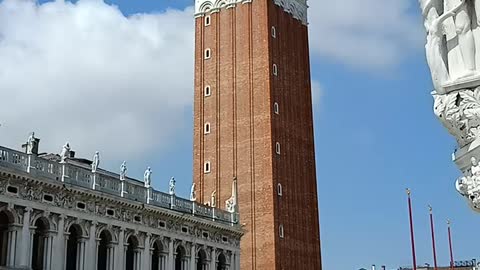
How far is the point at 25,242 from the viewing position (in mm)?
30672

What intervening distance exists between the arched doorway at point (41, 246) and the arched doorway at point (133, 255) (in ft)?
18.1

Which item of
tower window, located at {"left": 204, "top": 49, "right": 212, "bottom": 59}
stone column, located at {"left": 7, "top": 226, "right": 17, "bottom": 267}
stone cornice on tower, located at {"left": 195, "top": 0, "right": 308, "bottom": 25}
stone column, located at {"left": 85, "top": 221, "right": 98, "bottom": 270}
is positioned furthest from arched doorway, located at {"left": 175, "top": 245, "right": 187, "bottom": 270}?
stone cornice on tower, located at {"left": 195, "top": 0, "right": 308, "bottom": 25}

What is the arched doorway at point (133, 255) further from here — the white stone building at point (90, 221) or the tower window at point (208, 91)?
the tower window at point (208, 91)

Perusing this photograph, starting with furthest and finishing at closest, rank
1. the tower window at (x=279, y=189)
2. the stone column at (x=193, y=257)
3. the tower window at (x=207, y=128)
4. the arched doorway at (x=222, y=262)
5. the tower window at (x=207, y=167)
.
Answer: the tower window at (x=207, y=128) → the tower window at (x=207, y=167) → the tower window at (x=279, y=189) → the arched doorway at (x=222, y=262) → the stone column at (x=193, y=257)

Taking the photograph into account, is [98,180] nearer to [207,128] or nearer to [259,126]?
[259,126]

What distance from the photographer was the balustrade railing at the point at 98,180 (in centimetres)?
3097

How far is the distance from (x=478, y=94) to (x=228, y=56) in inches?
2091

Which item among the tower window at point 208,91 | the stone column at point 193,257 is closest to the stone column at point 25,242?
the stone column at point 193,257

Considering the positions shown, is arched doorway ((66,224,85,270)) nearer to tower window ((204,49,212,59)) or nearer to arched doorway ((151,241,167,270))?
arched doorway ((151,241,167,270))

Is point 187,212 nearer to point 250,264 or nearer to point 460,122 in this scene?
point 250,264

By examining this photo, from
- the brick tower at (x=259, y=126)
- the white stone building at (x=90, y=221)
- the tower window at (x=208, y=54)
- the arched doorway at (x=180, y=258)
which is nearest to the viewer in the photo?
the white stone building at (x=90, y=221)

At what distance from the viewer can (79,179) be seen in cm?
3388

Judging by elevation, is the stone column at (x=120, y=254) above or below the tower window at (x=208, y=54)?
below

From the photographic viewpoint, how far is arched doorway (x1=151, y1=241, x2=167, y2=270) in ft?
126
